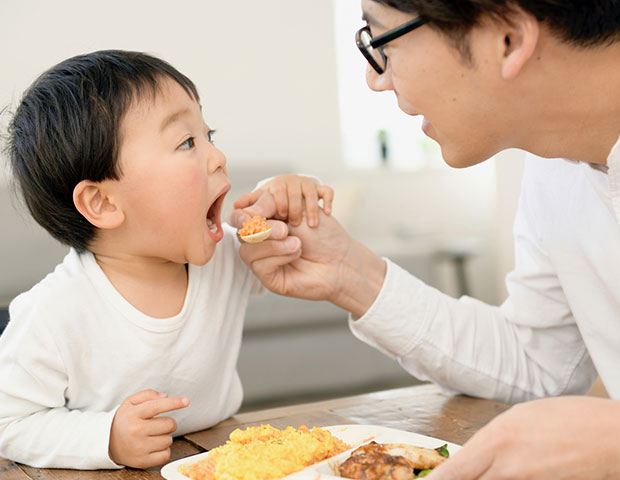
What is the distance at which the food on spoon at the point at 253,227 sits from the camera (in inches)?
46.2

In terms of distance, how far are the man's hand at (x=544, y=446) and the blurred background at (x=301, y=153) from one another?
2.90 metres

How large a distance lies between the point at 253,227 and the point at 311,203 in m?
0.14

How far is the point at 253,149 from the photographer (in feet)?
15.5

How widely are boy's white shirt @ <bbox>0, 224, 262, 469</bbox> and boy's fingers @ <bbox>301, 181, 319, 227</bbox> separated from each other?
18 centimetres

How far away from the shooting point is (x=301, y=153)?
4902 mm

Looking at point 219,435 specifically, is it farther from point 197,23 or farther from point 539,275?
point 197,23

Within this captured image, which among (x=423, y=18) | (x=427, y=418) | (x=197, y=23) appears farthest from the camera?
(x=197, y=23)

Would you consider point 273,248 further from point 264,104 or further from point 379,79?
point 264,104

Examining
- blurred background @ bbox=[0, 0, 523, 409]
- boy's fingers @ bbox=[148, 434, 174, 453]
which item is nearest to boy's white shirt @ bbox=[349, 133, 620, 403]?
boy's fingers @ bbox=[148, 434, 174, 453]

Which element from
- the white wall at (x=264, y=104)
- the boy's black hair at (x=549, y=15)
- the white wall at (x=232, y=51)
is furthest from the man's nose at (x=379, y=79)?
the white wall at (x=232, y=51)

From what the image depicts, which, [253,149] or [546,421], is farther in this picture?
[253,149]

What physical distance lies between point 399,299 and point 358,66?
13.7 feet

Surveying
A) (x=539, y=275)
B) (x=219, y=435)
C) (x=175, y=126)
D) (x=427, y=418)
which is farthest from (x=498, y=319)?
(x=175, y=126)

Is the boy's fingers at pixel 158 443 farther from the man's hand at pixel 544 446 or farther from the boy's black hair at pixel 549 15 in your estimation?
the boy's black hair at pixel 549 15
